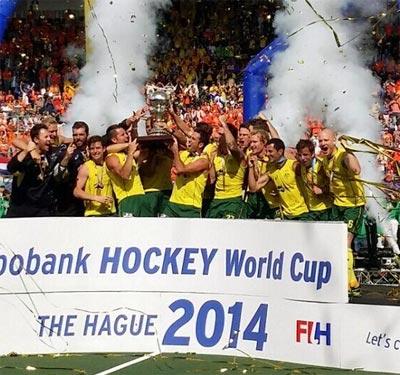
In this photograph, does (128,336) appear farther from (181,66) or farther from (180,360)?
(181,66)

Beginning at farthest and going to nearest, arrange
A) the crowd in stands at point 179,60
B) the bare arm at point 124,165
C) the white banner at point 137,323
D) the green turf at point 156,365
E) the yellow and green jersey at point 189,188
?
the crowd in stands at point 179,60
the yellow and green jersey at point 189,188
the bare arm at point 124,165
the white banner at point 137,323
the green turf at point 156,365

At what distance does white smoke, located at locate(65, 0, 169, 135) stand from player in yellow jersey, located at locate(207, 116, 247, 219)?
13.0ft

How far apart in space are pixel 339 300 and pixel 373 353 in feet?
1.54

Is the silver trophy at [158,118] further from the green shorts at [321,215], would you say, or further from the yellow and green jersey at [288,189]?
the green shorts at [321,215]

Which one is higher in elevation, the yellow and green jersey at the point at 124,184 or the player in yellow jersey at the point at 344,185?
the player in yellow jersey at the point at 344,185

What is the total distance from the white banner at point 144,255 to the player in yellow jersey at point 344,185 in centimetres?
156

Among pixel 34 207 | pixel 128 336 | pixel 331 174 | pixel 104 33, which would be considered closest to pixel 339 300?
pixel 128 336

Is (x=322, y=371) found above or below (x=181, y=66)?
below

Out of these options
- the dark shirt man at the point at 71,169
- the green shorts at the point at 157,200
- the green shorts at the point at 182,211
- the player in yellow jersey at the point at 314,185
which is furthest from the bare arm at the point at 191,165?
the dark shirt man at the point at 71,169

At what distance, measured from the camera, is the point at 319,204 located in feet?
31.6

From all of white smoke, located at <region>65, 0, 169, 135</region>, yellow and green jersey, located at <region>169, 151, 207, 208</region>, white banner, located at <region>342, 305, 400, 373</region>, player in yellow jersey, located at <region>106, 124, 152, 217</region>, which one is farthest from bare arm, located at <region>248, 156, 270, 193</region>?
white smoke, located at <region>65, 0, 169, 135</region>

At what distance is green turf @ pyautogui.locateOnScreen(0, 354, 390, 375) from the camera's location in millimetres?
7148

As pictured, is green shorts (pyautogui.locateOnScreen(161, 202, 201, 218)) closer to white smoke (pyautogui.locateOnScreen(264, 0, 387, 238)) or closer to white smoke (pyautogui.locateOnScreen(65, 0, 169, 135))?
white smoke (pyautogui.locateOnScreen(264, 0, 387, 238))

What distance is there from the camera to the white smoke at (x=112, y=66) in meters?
13.7
